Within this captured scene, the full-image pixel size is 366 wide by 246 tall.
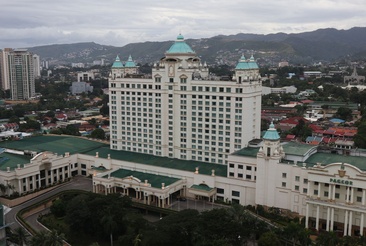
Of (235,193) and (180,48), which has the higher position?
(180,48)

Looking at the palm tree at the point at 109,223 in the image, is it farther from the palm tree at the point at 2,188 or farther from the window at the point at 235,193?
the palm tree at the point at 2,188

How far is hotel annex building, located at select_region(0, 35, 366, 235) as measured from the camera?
50.1 metres

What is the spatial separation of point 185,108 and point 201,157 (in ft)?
27.6

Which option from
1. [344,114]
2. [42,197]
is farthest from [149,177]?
[344,114]

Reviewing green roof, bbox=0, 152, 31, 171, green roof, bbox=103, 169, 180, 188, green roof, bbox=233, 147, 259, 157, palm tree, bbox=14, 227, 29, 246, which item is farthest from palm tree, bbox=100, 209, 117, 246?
green roof, bbox=0, 152, 31, 171

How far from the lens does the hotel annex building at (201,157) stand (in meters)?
50.1

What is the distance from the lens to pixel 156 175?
64.5 meters

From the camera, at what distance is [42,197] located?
6438cm

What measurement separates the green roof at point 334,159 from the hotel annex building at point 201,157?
0.41 feet

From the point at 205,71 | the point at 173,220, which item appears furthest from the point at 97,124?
the point at 173,220

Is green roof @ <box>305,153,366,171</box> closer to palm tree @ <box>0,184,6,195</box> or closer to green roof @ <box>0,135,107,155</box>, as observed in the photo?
green roof @ <box>0,135,107,155</box>

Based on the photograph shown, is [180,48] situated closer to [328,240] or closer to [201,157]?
[201,157]

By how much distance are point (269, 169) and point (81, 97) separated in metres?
157

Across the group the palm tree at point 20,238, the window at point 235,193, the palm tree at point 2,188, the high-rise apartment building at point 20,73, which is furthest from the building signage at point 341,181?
the high-rise apartment building at point 20,73
